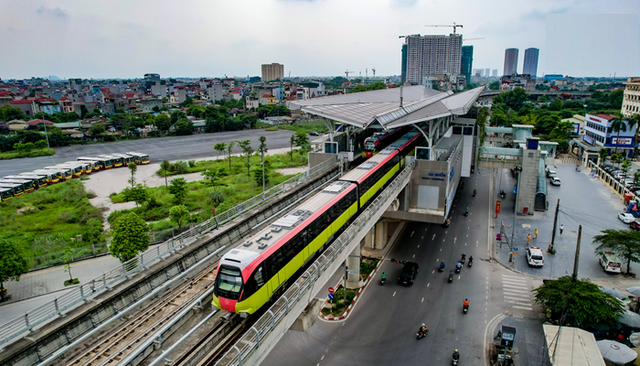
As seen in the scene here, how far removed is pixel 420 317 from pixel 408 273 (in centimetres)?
436

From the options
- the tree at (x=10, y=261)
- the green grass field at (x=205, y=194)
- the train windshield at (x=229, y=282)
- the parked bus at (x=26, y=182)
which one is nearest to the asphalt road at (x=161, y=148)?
the parked bus at (x=26, y=182)

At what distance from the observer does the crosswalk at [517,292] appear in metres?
25.2

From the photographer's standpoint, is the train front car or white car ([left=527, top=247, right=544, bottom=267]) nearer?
the train front car

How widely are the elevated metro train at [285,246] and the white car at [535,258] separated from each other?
14.5 m

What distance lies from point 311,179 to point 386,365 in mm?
14623

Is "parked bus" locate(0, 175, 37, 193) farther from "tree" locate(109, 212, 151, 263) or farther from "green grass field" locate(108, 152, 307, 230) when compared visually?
"tree" locate(109, 212, 151, 263)

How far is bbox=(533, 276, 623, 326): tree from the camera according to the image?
20.9 metres

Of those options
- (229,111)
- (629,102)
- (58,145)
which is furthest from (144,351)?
(229,111)

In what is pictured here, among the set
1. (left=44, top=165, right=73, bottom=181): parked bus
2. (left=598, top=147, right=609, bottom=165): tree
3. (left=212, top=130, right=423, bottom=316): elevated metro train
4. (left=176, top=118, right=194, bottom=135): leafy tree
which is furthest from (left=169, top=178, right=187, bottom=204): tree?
(left=598, top=147, right=609, bottom=165): tree

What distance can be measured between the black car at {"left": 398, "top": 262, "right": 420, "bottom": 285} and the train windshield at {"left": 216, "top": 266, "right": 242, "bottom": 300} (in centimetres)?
1716

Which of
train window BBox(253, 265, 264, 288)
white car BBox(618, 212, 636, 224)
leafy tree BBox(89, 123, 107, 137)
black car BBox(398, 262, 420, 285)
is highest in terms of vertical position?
train window BBox(253, 265, 264, 288)

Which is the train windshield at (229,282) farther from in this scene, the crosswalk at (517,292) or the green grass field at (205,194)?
the green grass field at (205,194)

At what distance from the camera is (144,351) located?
12391 mm

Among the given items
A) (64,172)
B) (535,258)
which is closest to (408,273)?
→ (535,258)
